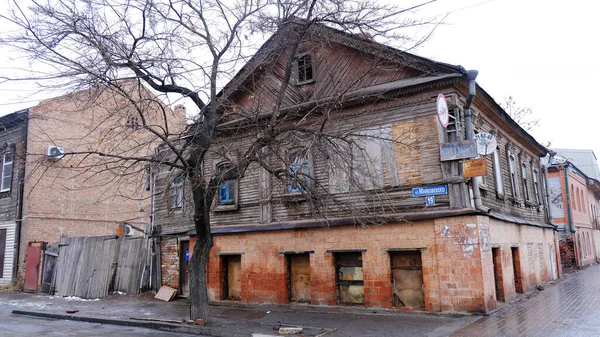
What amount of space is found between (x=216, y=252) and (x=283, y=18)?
8138 mm

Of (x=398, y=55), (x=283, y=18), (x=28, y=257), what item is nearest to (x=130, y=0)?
(x=283, y=18)

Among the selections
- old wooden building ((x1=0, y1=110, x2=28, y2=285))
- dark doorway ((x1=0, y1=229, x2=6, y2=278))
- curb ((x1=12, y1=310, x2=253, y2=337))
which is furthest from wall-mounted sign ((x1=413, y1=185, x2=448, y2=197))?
dark doorway ((x1=0, y1=229, x2=6, y2=278))

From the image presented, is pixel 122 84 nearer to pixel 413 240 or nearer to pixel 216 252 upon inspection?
pixel 216 252

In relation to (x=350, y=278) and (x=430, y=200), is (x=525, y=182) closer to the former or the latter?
(x=430, y=200)

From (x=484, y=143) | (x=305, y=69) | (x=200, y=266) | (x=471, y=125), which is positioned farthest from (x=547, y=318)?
(x=305, y=69)

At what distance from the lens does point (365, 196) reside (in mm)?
12305

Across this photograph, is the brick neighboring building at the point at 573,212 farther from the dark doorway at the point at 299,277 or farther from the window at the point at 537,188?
the dark doorway at the point at 299,277

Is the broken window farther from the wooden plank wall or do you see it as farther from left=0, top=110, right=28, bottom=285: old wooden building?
left=0, top=110, right=28, bottom=285: old wooden building

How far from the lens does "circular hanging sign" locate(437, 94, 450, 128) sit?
11.0 meters

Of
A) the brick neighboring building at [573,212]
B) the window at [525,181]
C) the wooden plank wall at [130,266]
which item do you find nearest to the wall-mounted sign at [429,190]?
the window at [525,181]

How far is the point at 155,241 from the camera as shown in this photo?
16.6m

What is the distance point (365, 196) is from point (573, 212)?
21.1 meters

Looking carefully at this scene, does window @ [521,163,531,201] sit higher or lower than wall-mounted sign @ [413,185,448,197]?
higher

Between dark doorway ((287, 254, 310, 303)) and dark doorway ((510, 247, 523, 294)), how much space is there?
672 centimetres
